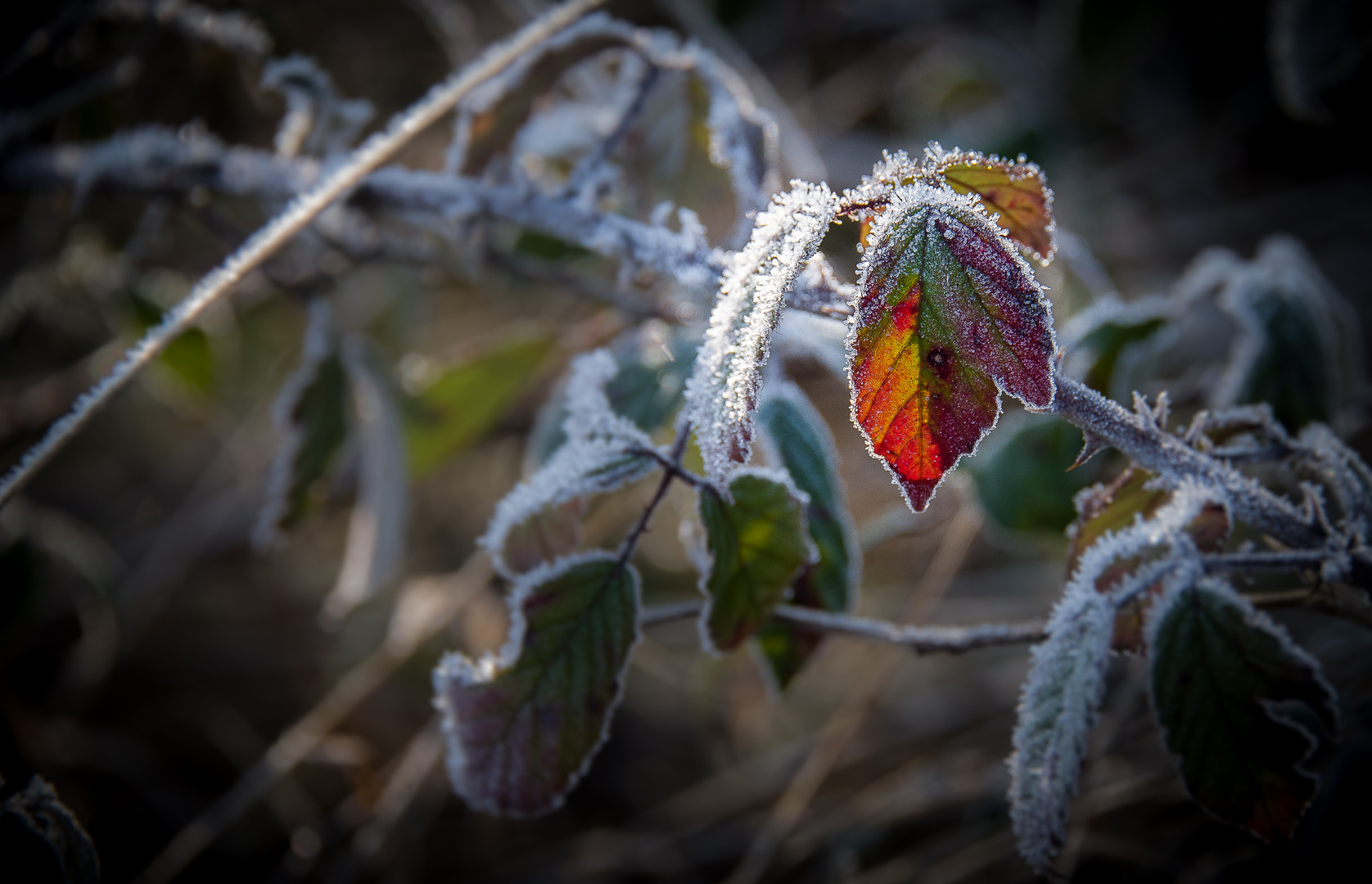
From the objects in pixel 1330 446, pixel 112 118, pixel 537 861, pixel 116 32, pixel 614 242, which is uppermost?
pixel 116 32

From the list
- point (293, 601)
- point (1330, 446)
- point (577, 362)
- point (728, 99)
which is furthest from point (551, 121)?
point (293, 601)

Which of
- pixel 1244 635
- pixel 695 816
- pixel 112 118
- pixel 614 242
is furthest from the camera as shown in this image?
pixel 695 816

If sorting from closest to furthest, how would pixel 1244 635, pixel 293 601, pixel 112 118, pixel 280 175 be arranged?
pixel 1244 635 → pixel 280 175 → pixel 112 118 → pixel 293 601

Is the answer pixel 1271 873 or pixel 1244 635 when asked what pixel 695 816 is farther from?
pixel 1244 635

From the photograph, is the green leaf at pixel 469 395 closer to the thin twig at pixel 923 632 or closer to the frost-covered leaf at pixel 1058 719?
the thin twig at pixel 923 632

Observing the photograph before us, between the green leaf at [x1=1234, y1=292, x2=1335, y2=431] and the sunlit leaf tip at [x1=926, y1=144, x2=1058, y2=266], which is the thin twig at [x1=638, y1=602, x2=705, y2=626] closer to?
the sunlit leaf tip at [x1=926, y1=144, x2=1058, y2=266]

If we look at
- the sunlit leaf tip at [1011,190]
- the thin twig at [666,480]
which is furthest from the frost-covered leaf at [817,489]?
the sunlit leaf tip at [1011,190]
